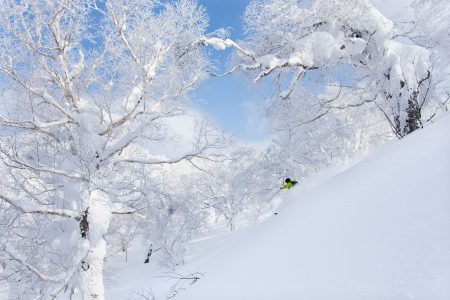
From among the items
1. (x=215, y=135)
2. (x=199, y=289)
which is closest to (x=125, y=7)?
(x=215, y=135)

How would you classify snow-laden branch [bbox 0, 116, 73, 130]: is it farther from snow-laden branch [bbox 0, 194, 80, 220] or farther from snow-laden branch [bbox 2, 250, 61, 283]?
snow-laden branch [bbox 2, 250, 61, 283]

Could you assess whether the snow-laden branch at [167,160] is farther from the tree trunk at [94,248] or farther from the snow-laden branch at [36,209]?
the snow-laden branch at [36,209]

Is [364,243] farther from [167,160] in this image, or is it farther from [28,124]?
[28,124]

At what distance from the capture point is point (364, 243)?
1.20 metres

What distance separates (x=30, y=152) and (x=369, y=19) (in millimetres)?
7772

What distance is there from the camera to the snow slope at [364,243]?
0.97m

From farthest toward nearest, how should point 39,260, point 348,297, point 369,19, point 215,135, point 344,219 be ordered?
1. point 215,135
2. point 39,260
3. point 369,19
4. point 344,219
5. point 348,297

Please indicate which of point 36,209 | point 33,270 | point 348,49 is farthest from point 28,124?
Answer: point 348,49

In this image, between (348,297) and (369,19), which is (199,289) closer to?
(348,297)

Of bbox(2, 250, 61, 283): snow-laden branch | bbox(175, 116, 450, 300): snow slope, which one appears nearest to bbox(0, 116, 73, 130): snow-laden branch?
bbox(2, 250, 61, 283): snow-laden branch

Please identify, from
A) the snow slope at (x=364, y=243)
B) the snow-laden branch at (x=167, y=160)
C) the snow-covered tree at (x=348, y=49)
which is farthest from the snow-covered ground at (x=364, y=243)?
the snow-laden branch at (x=167, y=160)

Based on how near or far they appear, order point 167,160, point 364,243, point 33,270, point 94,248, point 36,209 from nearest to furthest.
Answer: point 364,243, point 33,270, point 36,209, point 94,248, point 167,160

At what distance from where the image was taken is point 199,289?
175cm

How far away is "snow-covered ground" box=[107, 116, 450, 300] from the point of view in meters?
0.97
